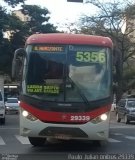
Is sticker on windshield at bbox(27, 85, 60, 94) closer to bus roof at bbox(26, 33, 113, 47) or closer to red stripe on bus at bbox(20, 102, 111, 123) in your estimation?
red stripe on bus at bbox(20, 102, 111, 123)

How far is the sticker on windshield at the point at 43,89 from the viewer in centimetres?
1430

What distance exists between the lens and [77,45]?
14.8 meters

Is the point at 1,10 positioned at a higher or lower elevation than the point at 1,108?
higher

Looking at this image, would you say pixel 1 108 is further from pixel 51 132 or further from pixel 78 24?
pixel 78 24

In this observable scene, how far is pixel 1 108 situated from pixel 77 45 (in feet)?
49.8

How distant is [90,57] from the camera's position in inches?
578

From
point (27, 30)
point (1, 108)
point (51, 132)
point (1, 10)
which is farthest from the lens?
point (27, 30)

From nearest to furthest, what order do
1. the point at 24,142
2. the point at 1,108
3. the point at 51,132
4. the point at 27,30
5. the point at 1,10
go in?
the point at 51,132 < the point at 24,142 < the point at 1,108 < the point at 1,10 < the point at 27,30

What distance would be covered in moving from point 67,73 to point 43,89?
2.58 ft

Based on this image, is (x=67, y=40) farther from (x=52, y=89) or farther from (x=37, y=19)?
(x=37, y=19)

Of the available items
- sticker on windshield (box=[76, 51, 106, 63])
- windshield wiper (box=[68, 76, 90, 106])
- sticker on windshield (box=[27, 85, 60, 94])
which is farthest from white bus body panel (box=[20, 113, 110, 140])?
sticker on windshield (box=[76, 51, 106, 63])

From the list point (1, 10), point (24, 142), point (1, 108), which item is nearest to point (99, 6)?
point (1, 10)

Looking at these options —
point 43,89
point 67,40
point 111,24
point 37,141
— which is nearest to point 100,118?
point 43,89

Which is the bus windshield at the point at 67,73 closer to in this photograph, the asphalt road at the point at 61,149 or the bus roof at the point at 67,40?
the bus roof at the point at 67,40
